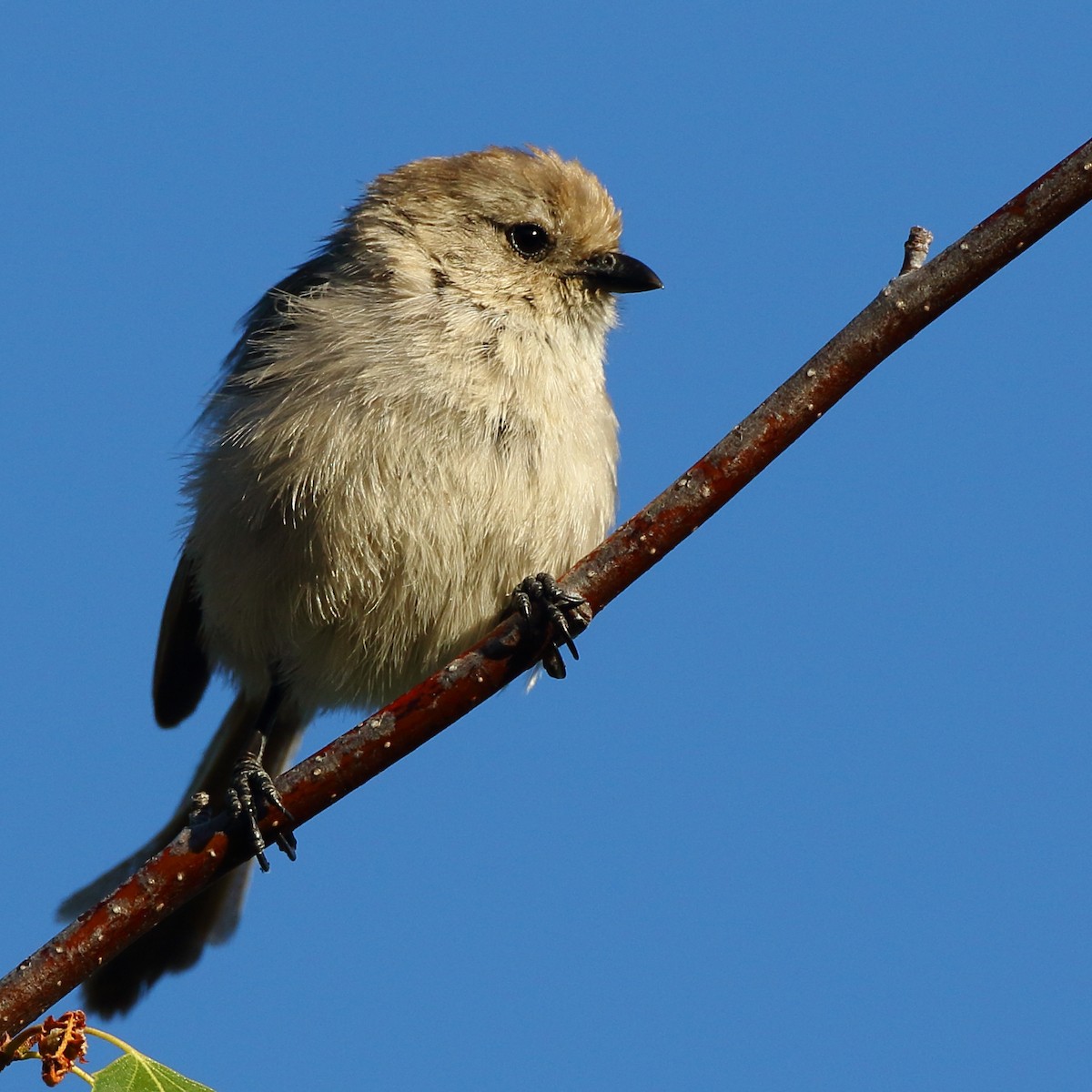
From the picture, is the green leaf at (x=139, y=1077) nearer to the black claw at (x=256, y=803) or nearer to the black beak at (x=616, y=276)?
the black claw at (x=256, y=803)

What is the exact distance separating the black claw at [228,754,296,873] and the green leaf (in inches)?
20.2

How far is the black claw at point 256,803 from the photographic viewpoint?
9.36 ft

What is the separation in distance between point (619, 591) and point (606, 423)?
4.54ft

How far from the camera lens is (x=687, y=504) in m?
2.66

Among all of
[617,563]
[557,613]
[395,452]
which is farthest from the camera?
[395,452]

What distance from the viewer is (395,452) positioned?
3643 millimetres

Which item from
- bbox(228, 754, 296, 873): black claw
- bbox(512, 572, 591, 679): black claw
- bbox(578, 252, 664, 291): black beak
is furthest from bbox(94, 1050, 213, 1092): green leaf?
bbox(578, 252, 664, 291): black beak

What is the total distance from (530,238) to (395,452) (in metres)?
0.99

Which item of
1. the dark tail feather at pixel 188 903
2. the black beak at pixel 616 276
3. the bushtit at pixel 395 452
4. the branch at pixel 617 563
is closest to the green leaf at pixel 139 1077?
the branch at pixel 617 563

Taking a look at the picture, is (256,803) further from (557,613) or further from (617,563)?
(617,563)

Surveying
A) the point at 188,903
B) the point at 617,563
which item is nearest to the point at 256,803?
the point at 617,563

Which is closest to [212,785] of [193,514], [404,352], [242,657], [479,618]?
[242,657]

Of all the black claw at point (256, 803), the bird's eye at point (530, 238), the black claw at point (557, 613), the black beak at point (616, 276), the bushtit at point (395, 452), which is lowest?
the black claw at point (256, 803)

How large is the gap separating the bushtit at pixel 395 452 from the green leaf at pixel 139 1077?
78 cm
